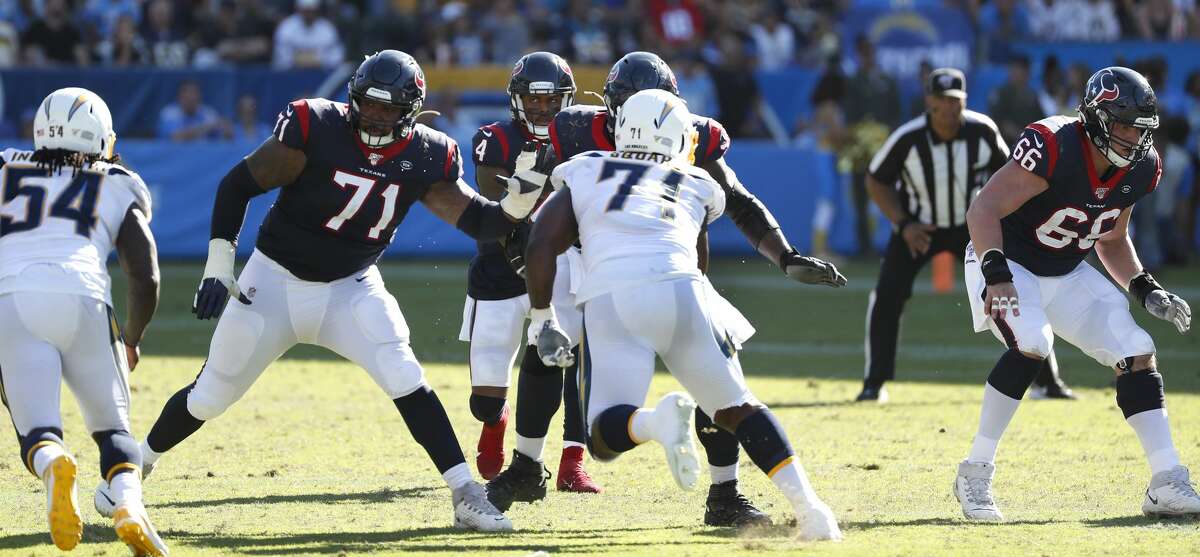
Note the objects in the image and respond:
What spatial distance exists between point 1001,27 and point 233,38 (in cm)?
874

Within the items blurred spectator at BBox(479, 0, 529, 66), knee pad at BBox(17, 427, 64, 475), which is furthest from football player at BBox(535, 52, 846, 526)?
blurred spectator at BBox(479, 0, 529, 66)

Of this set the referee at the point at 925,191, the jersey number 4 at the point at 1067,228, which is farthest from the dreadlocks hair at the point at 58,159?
the referee at the point at 925,191

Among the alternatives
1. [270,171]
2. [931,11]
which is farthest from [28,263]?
[931,11]

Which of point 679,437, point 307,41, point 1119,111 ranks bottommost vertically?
point 307,41

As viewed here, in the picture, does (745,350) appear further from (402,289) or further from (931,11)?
(931,11)

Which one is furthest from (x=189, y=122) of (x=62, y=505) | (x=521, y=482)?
(x=62, y=505)

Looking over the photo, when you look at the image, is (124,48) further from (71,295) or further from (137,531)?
(137,531)

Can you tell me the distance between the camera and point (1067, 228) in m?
6.27

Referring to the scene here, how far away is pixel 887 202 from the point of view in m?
9.45

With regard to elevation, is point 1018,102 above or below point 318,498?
below

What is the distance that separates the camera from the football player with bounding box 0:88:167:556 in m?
→ 5.11

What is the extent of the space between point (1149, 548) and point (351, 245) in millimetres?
2923

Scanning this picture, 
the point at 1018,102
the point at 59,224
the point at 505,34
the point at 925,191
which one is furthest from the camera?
the point at 505,34

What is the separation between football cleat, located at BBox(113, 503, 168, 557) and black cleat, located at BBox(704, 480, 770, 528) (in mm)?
1938
